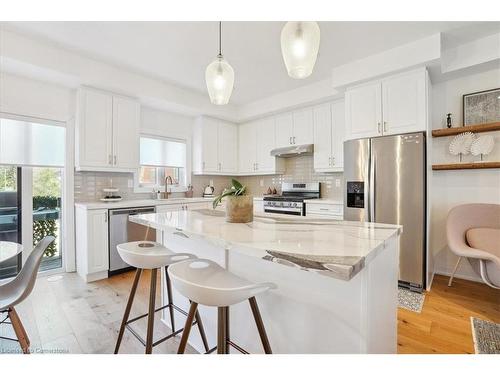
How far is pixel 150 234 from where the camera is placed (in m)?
3.56

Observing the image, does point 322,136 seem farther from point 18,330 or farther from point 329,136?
point 18,330

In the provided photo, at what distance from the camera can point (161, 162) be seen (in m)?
4.25

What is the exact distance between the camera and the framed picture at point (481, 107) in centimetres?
271

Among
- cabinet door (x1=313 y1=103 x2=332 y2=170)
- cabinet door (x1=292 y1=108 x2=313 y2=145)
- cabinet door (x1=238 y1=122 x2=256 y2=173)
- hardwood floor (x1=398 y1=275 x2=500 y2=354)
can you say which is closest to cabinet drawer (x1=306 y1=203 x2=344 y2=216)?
cabinet door (x1=313 y1=103 x2=332 y2=170)

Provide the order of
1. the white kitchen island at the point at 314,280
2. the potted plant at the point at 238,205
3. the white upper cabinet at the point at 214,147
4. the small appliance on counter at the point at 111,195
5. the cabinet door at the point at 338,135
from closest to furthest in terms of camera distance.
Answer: the white kitchen island at the point at 314,280 → the potted plant at the point at 238,205 → the small appliance on counter at the point at 111,195 → the cabinet door at the point at 338,135 → the white upper cabinet at the point at 214,147

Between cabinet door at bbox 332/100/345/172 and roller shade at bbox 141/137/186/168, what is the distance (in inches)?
99.9

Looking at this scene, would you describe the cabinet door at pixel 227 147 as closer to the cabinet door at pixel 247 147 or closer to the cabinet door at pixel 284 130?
the cabinet door at pixel 247 147

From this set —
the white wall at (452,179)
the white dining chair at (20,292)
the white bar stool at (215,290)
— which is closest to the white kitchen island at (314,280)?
the white bar stool at (215,290)

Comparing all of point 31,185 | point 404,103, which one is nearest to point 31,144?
point 31,185

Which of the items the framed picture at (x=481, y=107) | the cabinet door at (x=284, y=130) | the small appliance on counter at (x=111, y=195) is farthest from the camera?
the cabinet door at (x=284, y=130)

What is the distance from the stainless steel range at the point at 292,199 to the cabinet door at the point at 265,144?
0.48 metres

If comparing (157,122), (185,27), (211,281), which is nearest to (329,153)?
(185,27)
